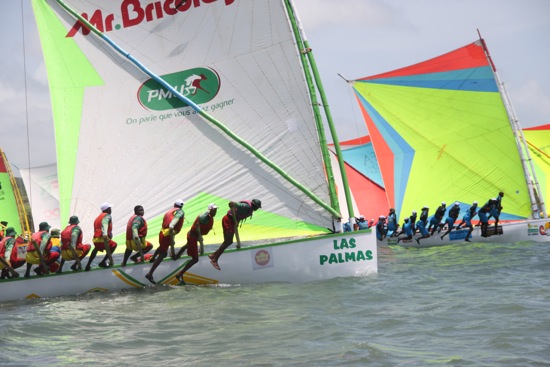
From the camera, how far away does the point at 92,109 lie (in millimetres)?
17594

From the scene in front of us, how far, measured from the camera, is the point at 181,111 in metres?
16.9

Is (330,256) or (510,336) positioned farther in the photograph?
(330,256)

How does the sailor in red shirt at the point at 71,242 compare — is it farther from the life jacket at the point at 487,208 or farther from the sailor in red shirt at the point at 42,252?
the life jacket at the point at 487,208

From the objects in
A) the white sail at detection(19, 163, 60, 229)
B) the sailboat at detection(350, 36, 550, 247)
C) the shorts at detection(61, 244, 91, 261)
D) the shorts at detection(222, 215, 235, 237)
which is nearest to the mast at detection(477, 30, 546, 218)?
the sailboat at detection(350, 36, 550, 247)

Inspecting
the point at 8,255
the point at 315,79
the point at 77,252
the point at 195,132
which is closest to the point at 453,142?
the point at 315,79

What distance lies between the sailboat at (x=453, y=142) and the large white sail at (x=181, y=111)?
12.3m

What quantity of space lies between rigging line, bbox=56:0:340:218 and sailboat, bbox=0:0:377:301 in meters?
0.03

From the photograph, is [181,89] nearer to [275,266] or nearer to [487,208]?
[275,266]

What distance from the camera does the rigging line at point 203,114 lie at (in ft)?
51.1

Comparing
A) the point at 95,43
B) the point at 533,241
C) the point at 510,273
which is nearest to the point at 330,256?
the point at 510,273

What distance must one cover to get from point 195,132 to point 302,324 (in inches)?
272

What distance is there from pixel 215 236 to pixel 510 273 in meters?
6.81

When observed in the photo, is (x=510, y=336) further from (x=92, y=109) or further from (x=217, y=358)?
(x=92, y=109)

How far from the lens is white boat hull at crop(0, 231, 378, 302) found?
48.5 ft
